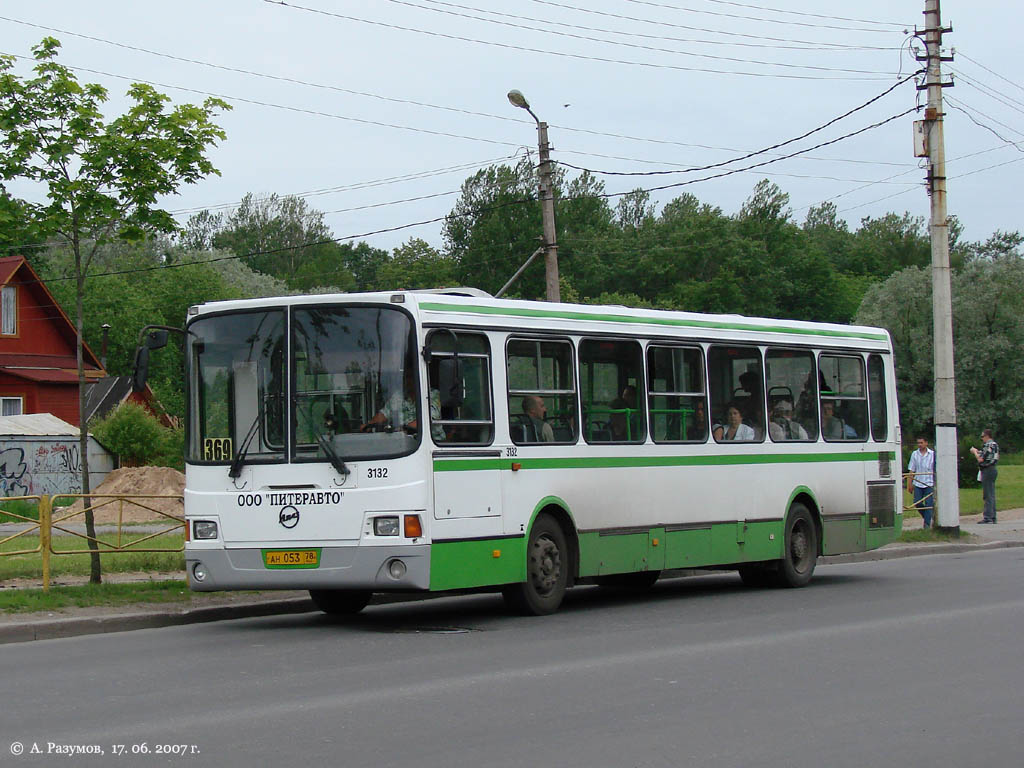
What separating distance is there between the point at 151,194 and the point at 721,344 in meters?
6.65

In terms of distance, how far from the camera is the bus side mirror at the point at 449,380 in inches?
506

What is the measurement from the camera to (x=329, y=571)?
1300cm

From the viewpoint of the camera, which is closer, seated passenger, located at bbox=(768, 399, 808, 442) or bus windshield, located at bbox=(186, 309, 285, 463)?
bus windshield, located at bbox=(186, 309, 285, 463)

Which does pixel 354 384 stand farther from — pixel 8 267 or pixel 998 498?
pixel 8 267

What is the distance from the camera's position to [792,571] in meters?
18.0

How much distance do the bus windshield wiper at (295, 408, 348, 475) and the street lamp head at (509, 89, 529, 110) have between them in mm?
12796

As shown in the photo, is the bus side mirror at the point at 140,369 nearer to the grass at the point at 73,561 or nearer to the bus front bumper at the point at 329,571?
the bus front bumper at the point at 329,571

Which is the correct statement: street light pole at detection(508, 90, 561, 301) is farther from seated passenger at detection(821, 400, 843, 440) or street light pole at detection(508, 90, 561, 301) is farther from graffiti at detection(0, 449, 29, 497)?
graffiti at detection(0, 449, 29, 497)

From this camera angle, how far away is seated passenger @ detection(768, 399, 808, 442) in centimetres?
1784

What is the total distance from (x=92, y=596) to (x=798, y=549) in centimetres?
841

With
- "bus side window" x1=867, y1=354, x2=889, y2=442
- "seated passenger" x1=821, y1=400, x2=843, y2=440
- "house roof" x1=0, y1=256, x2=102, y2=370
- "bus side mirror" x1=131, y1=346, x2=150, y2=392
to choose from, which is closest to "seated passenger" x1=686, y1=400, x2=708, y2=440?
"seated passenger" x1=821, y1=400, x2=843, y2=440

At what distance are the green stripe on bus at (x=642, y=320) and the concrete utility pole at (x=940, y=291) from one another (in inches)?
224

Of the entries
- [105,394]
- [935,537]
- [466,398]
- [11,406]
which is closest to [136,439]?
[11,406]

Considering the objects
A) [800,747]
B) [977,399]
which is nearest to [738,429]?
[800,747]
